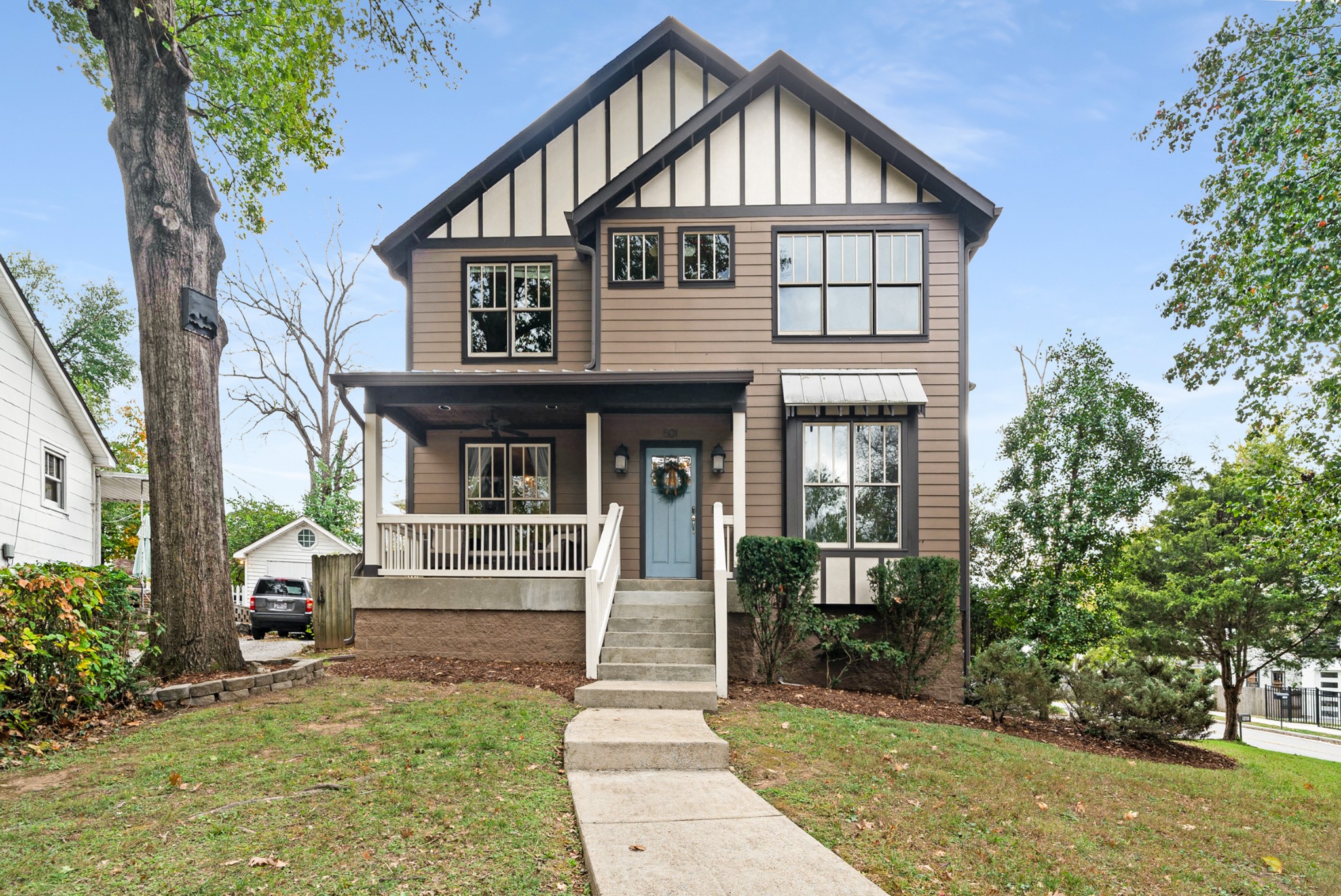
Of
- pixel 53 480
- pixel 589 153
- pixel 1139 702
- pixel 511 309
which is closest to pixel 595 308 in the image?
pixel 511 309

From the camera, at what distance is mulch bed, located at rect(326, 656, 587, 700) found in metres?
9.09

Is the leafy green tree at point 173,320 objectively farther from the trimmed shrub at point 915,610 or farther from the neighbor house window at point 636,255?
the trimmed shrub at point 915,610

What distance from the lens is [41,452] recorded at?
46.9ft

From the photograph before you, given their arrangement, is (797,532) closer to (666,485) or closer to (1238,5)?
(666,485)

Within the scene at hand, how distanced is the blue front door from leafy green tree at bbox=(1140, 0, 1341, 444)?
27.5ft

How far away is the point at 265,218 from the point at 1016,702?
1417 centimetres

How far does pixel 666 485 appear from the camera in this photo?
12594 mm

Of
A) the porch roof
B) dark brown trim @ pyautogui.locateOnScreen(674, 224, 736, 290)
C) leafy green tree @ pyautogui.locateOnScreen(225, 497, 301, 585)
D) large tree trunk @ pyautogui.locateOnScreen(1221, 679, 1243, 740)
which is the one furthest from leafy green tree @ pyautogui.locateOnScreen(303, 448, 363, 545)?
large tree trunk @ pyautogui.locateOnScreen(1221, 679, 1243, 740)

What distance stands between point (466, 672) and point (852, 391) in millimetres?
6338

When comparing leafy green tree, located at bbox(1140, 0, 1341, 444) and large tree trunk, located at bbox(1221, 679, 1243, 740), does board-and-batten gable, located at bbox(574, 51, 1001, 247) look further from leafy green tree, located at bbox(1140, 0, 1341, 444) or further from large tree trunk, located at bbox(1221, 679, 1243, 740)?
large tree trunk, located at bbox(1221, 679, 1243, 740)

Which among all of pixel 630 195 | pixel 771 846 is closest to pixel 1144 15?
pixel 630 195

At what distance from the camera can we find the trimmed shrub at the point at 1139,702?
947 centimetres

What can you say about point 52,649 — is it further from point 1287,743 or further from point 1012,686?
point 1287,743

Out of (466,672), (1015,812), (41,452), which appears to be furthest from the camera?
(41,452)
